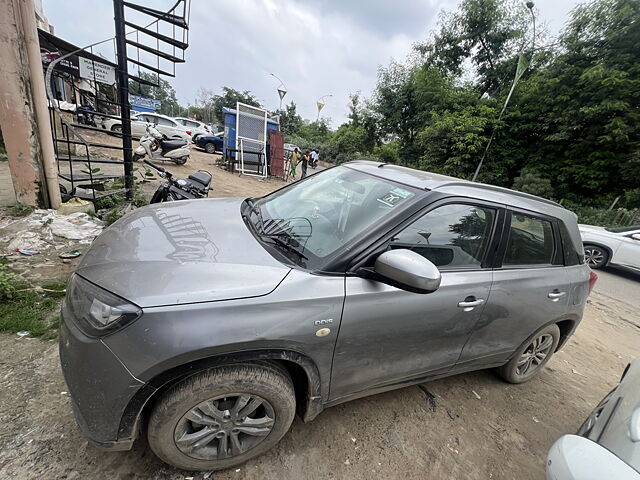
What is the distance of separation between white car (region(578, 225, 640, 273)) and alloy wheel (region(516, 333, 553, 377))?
557cm

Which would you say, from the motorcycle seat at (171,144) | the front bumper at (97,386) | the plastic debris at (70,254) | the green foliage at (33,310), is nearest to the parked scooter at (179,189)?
the plastic debris at (70,254)

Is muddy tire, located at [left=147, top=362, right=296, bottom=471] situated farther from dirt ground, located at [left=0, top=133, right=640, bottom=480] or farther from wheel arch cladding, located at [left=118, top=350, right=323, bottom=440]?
dirt ground, located at [left=0, top=133, right=640, bottom=480]

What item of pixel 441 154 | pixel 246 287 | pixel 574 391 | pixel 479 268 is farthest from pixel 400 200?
pixel 441 154

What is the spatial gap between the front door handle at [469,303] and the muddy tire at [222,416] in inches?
46.7

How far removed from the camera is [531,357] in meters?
2.67

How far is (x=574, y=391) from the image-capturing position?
287cm

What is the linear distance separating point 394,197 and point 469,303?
2.81 feet

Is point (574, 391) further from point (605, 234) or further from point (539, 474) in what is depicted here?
point (605, 234)

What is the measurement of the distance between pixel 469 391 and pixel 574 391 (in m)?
1.22

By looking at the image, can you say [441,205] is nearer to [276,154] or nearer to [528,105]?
[276,154]

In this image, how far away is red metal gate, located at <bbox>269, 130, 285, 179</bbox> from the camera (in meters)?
12.9

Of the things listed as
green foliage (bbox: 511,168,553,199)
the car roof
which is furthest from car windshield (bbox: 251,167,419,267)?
green foliage (bbox: 511,168,553,199)

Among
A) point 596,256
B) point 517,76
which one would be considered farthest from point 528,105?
point 596,256

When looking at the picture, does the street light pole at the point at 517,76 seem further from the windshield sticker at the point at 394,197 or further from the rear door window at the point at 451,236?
the windshield sticker at the point at 394,197
